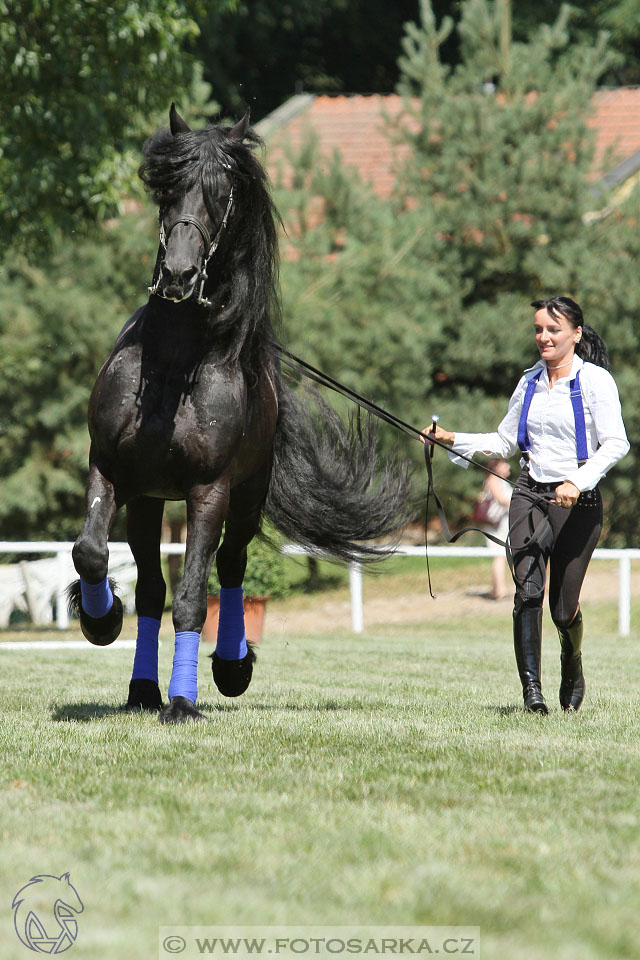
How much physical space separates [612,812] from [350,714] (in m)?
2.46

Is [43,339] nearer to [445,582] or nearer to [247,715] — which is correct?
[445,582]

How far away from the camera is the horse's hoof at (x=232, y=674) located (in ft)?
20.9

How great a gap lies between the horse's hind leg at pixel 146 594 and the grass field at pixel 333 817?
9.6 inches

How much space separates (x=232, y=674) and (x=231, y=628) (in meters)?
0.25

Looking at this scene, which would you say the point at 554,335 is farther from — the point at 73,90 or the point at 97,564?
the point at 73,90

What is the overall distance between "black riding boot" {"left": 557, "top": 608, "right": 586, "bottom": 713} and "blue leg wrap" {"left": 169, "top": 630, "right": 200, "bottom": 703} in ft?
6.26

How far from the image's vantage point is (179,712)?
5359mm

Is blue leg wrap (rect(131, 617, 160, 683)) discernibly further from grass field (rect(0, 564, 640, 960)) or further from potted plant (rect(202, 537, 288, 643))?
potted plant (rect(202, 537, 288, 643))

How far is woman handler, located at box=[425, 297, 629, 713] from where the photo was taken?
5.92 metres

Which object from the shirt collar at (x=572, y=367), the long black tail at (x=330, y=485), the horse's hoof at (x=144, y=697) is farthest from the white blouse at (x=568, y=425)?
the horse's hoof at (x=144, y=697)

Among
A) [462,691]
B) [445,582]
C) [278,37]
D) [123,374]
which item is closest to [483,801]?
[123,374]

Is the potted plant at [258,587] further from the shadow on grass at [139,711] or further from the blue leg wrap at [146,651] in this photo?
the blue leg wrap at [146,651]

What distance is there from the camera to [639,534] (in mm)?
19516

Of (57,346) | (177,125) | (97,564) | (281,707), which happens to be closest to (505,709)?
(281,707)
